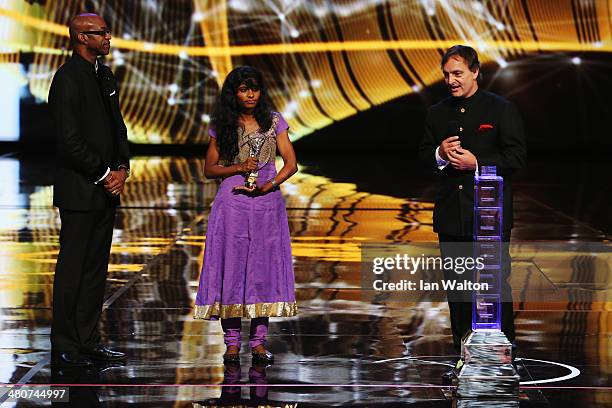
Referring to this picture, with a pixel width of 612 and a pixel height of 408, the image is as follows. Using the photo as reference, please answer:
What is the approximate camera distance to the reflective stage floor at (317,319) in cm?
675

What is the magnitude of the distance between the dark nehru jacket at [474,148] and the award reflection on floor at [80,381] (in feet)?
6.46

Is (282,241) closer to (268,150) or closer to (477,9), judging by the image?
(268,150)

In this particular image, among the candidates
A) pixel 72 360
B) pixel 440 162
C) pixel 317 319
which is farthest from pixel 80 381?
pixel 317 319

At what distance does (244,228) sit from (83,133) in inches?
40.9

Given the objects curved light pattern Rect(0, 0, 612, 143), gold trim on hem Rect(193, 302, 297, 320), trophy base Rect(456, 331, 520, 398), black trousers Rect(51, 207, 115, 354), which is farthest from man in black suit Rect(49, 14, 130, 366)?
curved light pattern Rect(0, 0, 612, 143)

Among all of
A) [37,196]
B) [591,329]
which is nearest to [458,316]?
[591,329]

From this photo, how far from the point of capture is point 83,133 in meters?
7.30

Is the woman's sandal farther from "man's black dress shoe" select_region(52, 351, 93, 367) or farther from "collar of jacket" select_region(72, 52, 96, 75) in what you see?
"collar of jacket" select_region(72, 52, 96, 75)

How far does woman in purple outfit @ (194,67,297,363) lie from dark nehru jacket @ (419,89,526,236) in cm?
99

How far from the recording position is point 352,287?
10.3 metres

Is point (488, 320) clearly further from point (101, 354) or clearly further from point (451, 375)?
point (101, 354)

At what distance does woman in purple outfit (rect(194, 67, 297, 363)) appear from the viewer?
24.1ft

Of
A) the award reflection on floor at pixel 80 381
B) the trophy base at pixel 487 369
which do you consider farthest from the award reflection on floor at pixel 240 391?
the trophy base at pixel 487 369

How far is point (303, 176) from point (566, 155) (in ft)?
27.6
